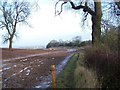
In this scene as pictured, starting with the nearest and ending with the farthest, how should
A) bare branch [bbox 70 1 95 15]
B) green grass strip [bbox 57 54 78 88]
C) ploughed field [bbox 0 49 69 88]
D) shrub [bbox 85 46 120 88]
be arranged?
1. shrub [bbox 85 46 120 88]
2. green grass strip [bbox 57 54 78 88]
3. ploughed field [bbox 0 49 69 88]
4. bare branch [bbox 70 1 95 15]

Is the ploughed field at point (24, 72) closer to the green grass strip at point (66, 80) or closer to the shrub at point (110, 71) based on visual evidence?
the green grass strip at point (66, 80)

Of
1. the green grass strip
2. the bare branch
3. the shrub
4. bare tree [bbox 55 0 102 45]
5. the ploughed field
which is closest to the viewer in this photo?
the shrub

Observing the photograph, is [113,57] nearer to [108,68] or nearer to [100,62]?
[108,68]

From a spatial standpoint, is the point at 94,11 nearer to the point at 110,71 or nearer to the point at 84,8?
the point at 84,8

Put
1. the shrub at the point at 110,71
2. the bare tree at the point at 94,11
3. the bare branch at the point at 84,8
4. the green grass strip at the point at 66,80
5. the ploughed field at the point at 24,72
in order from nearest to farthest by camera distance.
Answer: the shrub at the point at 110,71, the green grass strip at the point at 66,80, the ploughed field at the point at 24,72, the bare tree at the point at 94,11, the bare branch at the point at 84,8

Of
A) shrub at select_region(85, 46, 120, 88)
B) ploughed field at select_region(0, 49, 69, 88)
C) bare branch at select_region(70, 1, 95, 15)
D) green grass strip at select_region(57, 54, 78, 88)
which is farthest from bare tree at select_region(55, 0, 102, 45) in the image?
shrub at select_region(85, 46, 120, 88)

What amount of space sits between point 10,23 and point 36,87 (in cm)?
6054

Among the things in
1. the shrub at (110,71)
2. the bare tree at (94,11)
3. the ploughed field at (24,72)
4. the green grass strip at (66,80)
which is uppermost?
the bare tree at (94,11)

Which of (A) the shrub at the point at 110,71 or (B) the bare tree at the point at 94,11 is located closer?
(A) the shrub at the point at 110,71

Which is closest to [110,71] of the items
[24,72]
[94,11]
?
[24,72]

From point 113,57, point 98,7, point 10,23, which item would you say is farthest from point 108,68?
point 10,23

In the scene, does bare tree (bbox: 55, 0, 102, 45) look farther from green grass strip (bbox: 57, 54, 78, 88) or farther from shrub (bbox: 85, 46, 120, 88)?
shrub (bbox: 85, 46, 120, 88)

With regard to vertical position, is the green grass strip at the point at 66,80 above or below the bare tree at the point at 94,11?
below

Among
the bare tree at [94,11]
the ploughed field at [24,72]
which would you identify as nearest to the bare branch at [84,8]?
the bare tree at [94,11]
